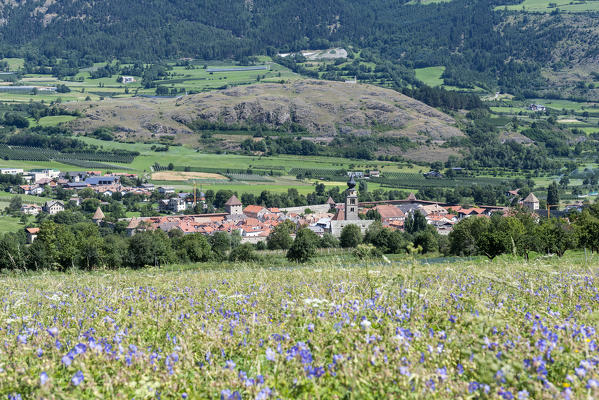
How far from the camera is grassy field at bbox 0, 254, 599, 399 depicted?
541 centimetres

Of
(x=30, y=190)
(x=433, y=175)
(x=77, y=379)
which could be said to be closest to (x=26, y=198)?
(x=30, y=190)

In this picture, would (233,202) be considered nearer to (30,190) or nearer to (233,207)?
(233,207)

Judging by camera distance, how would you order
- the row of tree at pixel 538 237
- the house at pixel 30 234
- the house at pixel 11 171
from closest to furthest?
the row of tree at pixel 538 237 → the house at pixel 30 234 → the house at pixel 11 171

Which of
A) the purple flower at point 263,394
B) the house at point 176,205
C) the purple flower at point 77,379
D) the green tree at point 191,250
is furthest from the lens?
the house at point 176,205

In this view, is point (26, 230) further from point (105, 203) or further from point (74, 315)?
point (74, 315)

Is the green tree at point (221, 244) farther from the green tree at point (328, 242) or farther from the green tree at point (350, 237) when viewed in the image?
the green tree at point (350, 237)

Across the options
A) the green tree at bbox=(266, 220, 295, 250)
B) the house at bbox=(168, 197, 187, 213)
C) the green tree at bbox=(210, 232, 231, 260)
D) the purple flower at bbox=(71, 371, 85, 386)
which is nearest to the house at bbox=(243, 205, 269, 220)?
the house at bbox=(168, 197, 187, 213)

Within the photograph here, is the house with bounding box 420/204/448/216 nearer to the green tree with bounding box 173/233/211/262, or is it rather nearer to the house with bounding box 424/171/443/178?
the house with bounding box 424/171/443/178

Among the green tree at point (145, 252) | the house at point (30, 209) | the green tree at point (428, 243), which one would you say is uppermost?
the green tree at point (145, 252)

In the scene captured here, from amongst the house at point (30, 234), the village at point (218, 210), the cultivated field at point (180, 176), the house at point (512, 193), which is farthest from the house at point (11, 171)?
the house at point (512, 193)

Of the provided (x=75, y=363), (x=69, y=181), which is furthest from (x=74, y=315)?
(x=69, y=181)

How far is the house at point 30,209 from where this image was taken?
10738cm

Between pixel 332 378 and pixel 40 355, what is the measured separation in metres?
2.93

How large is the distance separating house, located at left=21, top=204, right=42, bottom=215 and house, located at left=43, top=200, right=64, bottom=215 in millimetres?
1256
